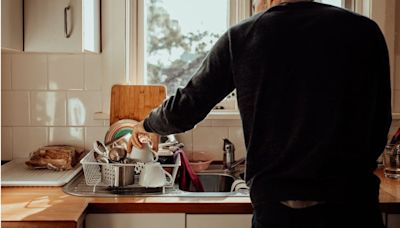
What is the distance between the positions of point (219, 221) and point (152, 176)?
0.27 metres

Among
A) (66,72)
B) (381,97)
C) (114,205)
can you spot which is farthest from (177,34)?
(381,97)

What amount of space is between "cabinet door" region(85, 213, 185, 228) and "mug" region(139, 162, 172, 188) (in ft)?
0.47

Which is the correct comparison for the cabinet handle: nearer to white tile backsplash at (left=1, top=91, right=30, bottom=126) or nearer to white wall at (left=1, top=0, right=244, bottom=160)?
white wall at (left=1, top=0, right=244, bottom=160)

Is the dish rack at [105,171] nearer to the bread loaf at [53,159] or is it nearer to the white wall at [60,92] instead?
the bread loaf at [53,159]

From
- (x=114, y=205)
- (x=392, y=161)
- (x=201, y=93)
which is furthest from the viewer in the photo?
(x=392, y=161)

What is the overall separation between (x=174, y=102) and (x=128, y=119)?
0.73 m

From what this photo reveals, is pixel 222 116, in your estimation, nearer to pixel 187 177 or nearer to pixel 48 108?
pixel 187 177

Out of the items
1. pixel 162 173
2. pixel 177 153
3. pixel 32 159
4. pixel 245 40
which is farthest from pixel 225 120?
pixel 245 40

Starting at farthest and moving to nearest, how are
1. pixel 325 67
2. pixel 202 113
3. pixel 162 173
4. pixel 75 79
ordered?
pixel 75 79 → pixel 162 173 → pixel 202 113 → pixel 325 67

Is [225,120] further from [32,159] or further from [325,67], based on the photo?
[325,67]

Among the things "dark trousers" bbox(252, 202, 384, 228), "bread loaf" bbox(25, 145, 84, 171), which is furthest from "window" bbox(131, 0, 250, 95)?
"dark trousers" bbox(252, 202, 384, 228)

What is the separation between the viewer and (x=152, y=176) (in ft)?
5.65

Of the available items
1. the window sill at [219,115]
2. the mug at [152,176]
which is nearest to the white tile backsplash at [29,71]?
the window sill at [219,115]

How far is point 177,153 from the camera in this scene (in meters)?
2.01
